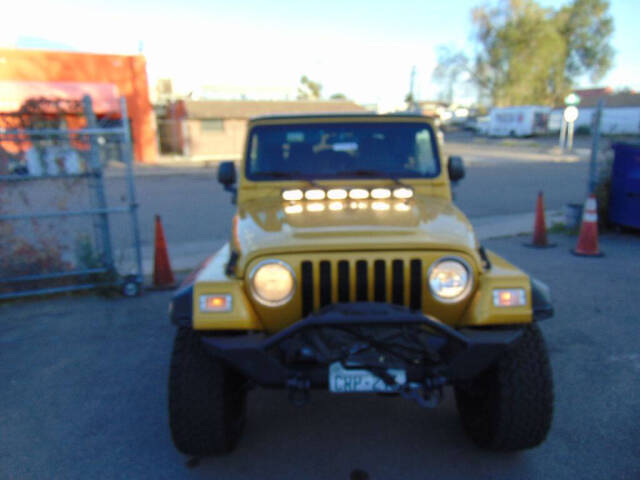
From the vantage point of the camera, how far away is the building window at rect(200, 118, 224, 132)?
1236 inches

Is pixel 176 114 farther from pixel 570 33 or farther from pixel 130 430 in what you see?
pixel 570 33

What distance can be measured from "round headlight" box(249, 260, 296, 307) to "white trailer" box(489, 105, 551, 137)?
49824 mm

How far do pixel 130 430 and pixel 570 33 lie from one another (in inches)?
2997

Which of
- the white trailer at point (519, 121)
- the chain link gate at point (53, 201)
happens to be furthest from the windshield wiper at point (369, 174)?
the white trailer at point (519, 121)

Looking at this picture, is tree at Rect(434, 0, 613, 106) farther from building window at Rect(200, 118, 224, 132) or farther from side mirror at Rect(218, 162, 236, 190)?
side mirror at Rect(218, 162, 236, 190)

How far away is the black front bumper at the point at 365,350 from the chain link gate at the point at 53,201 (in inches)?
152

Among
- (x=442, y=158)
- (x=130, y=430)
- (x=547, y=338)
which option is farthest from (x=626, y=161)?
(x=130, y=430)

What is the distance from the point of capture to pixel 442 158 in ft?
12.9

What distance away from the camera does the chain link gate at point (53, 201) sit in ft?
18.6

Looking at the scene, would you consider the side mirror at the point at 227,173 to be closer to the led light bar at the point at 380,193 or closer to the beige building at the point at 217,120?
the led light bar at the point at 380,193

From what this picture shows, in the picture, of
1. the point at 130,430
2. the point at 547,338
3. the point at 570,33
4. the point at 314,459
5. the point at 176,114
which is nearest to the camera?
the point at 314,459

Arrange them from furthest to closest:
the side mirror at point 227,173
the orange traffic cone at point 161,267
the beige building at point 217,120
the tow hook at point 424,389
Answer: the beige building at point 217,120 → the orange traffic cone at point 161,267 → the side mirror at point 227,173 → the tow hook at point 424,389

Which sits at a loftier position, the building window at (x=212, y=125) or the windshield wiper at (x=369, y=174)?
the windshield wiper at (x=369, y=174)

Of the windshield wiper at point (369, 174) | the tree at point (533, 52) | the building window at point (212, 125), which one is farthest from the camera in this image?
the tree at point (533, 52)
